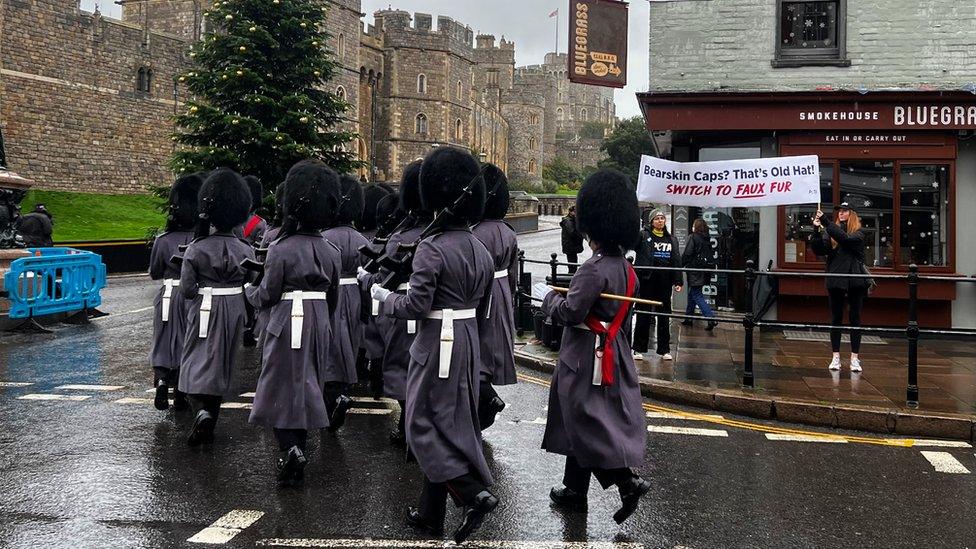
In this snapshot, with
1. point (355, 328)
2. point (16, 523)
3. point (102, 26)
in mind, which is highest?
point (102, 26)

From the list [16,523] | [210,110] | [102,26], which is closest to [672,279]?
[16,523]

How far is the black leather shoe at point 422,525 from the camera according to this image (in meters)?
4.81

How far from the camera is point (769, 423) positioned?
7746mm

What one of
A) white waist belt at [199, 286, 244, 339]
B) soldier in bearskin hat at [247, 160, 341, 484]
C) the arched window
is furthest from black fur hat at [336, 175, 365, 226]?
the arched window

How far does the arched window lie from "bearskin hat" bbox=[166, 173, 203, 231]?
65.7m

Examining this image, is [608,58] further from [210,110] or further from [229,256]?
[210,110]

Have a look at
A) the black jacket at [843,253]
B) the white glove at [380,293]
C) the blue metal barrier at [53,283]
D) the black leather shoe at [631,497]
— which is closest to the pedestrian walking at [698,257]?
the black jacket at [843,253]

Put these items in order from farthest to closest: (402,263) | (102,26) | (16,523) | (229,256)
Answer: (102,26) < (229,256) < (402,263) < (16,523)

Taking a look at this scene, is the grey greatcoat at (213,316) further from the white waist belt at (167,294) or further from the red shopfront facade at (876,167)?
the red shopfront facade at (876,167)

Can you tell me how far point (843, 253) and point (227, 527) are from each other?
7.54 meters

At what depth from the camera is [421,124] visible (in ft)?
242

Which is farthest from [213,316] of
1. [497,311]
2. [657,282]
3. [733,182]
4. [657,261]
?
[733,182]

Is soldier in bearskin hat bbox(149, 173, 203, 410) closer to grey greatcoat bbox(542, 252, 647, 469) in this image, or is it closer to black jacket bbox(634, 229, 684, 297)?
grey greatcoat bbox(542, 252, 647, 469)

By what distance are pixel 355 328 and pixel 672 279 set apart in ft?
16.7
